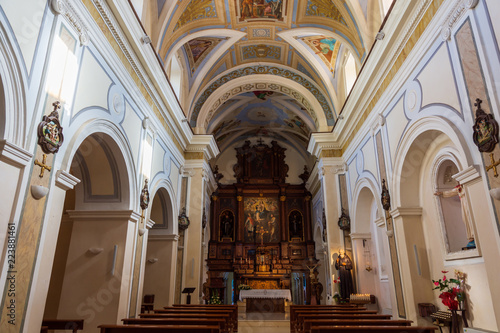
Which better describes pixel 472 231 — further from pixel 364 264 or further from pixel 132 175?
pixel 132 175

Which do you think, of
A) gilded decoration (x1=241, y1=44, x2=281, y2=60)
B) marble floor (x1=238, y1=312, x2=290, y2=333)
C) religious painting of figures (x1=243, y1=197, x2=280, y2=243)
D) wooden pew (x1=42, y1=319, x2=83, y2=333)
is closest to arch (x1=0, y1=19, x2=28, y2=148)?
wooden pew (x1=42, y1=319, x2=83, y2=333)

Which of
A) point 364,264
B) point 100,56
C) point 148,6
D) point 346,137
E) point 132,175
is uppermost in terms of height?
point 148,6

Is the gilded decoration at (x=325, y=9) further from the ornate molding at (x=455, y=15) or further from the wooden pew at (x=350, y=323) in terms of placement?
the wooden pew at (x=350, y=323)

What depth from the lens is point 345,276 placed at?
11.5 metres

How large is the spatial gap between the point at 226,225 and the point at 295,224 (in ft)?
11.9

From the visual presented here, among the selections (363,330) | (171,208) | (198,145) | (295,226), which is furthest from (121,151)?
(295,226)

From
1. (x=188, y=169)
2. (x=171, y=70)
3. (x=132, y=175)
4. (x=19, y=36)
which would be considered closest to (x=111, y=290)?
(x=132, y=175)

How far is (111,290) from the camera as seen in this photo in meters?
7.12

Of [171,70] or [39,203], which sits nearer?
[39,203]

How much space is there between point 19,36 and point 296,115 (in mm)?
13746

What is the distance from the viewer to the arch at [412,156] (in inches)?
257

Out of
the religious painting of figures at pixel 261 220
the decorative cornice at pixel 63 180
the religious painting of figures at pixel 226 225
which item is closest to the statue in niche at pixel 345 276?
the religious painting of figures at pixel 261 220

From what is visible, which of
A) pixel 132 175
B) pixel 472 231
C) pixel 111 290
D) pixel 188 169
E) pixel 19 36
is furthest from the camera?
pixel 188 169

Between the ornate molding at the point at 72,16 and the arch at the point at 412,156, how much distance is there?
5893mm
